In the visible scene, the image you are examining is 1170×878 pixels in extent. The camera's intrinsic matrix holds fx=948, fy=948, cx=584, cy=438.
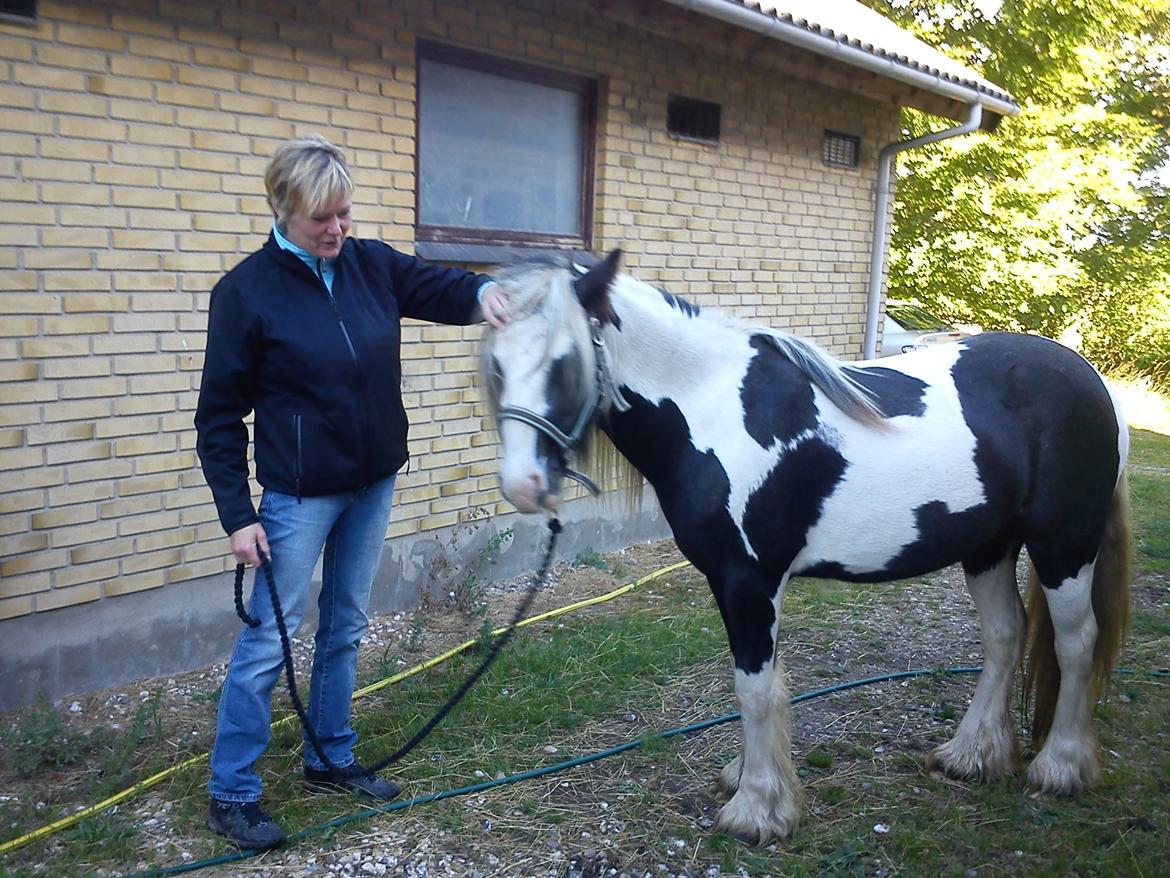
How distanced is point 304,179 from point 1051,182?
13.1 metres

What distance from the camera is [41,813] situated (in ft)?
9.95

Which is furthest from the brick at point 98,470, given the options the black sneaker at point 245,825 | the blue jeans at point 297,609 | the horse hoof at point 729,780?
the horse hoof at point 729,780

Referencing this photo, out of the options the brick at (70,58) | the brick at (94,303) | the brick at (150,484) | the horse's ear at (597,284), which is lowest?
the brick at (150,484)

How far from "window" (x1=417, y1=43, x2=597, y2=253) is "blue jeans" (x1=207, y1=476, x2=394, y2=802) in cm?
233

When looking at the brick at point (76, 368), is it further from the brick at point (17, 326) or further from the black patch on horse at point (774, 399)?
the black patch on horse at point (774, 399)

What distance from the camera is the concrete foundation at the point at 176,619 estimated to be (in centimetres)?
371

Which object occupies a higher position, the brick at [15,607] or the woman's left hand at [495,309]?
the woman's left hand at [495,309]

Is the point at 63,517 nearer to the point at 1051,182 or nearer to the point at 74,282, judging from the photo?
the point at 74,282

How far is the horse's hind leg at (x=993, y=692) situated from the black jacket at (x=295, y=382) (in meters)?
2.28

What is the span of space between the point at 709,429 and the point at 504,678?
183 centimetres

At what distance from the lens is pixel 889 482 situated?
3041 millimetres

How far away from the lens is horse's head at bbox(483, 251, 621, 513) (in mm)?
2502

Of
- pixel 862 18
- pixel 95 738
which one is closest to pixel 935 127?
pixel 862 18

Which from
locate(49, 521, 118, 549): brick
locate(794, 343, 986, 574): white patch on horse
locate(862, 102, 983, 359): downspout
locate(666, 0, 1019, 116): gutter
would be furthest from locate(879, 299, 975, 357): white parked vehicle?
locate(49, 521, 118, 549): brick
